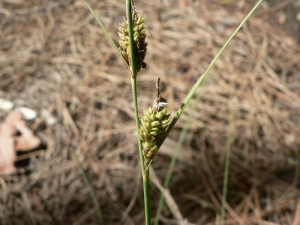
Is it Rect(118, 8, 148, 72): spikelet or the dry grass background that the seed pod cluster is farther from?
the dry grass background

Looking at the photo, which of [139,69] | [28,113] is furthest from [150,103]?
[139,69]

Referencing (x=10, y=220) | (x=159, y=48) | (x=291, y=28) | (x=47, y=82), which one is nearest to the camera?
(x=10, y=220)

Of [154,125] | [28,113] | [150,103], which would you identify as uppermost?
[154,125]

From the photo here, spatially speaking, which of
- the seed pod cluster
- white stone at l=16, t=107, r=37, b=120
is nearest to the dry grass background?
white stone at l=16, t=107, r=37, b=120

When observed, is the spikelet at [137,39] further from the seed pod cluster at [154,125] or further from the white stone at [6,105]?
the white stone at [6,105]

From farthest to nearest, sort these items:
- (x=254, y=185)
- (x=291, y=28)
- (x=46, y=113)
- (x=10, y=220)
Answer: (x=291, y=28)
(x=46, y=113)
(x=254, y=185)
(x=10, y=220)

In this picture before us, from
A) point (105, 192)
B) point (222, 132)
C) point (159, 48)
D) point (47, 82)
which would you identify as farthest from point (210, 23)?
point (105, 192)

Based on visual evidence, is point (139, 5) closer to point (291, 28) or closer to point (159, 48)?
point (159, 48)

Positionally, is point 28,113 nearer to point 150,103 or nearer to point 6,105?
point 6,105

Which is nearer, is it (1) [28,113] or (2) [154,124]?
(2) [154,124]
